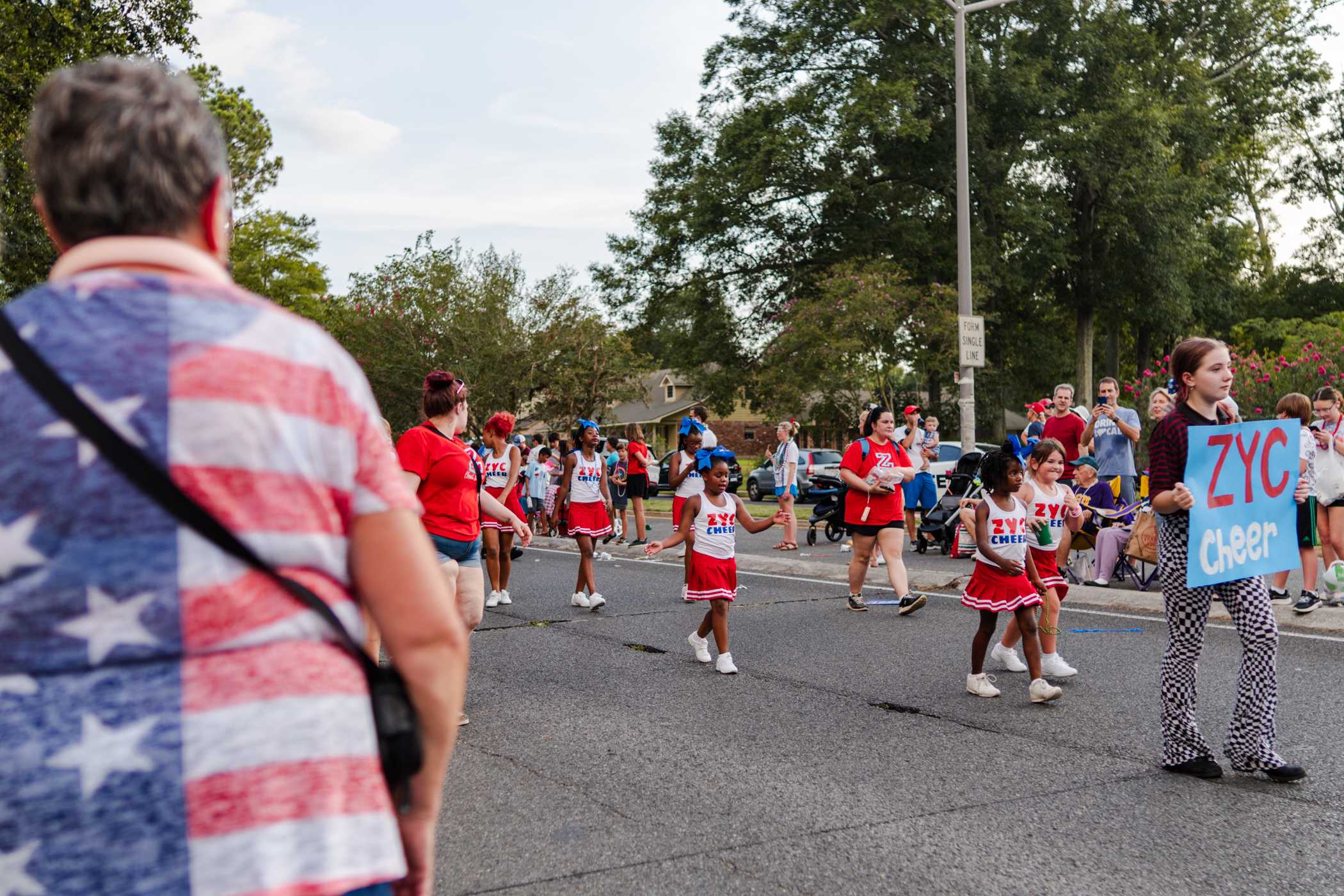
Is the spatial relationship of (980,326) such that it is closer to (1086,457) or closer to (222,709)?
(1086,457)

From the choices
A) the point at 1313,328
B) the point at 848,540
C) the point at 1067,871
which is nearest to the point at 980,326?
the point at 848,540

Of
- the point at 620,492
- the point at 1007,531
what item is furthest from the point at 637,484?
the point at 1007,531

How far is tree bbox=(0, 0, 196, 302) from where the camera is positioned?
18578mm

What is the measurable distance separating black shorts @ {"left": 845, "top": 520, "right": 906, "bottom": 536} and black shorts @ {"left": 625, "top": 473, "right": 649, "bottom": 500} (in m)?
8.78

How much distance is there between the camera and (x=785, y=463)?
1995cm

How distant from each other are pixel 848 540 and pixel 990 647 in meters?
A: 11.2

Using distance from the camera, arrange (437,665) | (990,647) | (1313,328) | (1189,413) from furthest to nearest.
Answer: (1313,328)
(990,647)
(1189,413)
(437,665)

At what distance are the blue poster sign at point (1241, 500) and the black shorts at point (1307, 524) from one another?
4.81m

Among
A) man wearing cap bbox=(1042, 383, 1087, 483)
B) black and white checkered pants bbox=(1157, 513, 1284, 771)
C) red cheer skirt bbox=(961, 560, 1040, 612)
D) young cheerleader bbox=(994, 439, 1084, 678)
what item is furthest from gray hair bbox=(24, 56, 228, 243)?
man wearing cap bbox=(1042, 383, 1087, 483)

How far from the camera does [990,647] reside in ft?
29.5

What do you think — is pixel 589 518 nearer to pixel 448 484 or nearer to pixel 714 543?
pixel 714 543

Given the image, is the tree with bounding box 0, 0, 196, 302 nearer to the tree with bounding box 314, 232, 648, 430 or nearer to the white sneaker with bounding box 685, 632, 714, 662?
the white sneaker with bounding box 685, 632, 714, 662

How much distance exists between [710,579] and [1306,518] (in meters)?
A: 5.39

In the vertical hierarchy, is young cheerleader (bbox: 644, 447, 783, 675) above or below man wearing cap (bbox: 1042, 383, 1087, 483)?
below
